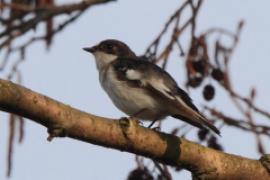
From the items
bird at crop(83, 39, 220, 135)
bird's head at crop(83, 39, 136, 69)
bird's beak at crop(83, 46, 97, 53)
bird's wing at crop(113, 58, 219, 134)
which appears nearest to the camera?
bird's wing at crop(113, 58, 219, 134)

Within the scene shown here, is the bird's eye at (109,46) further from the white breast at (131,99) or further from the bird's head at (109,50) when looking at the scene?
the white breast at (131,99)

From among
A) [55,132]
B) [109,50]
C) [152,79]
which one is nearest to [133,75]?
[152,79]

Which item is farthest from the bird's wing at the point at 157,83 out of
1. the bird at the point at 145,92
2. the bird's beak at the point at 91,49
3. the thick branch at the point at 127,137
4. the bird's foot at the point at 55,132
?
the bird's foot at the point at 55,132

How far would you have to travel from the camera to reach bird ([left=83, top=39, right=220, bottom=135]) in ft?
18.7

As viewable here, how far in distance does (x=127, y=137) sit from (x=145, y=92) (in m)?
1.67

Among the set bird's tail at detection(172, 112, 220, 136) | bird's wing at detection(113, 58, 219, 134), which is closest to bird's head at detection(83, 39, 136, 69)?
bird's wing at detection(113, 58, 219, 134)

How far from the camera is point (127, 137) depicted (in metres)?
4.17

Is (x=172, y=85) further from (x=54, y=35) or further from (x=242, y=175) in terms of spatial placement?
(x=54, y=35)

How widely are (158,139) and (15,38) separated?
7.16 ft

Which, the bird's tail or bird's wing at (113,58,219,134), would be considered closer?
the bird's tail

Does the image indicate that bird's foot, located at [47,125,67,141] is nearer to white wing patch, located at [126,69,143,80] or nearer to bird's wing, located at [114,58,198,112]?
bird's wing, located at [114,58,198,112]

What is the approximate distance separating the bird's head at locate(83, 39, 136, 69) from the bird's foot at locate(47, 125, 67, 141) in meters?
3.36

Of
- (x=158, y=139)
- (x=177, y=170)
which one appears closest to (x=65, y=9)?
(x=158, y=139)

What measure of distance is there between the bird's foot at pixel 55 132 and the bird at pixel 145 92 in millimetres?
1766
